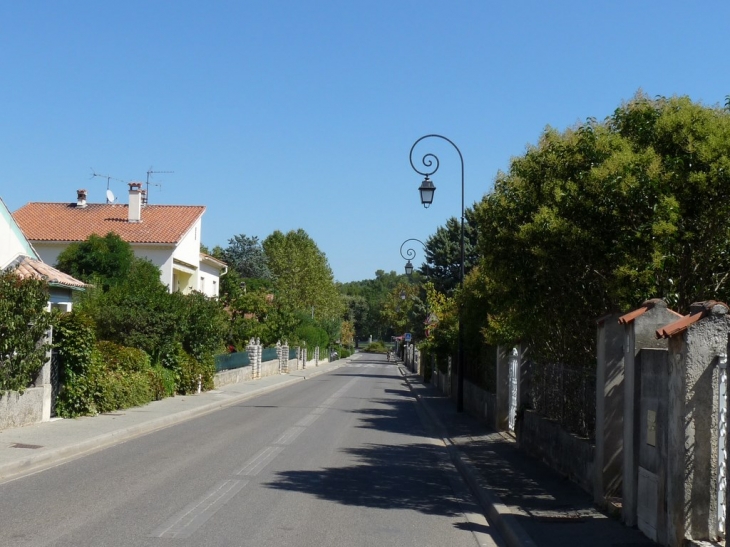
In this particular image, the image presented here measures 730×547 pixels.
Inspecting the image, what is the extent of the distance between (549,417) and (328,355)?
8564 cm

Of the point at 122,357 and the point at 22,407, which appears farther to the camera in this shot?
the point at 122,357

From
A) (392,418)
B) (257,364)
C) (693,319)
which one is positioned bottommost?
(392,418)

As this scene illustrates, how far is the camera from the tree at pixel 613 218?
1051cm

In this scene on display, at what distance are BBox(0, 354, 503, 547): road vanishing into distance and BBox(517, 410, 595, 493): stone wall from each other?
147 cm

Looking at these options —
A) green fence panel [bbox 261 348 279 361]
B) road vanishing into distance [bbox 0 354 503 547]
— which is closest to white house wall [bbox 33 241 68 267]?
green fence panel [bbox 261 348 279 361]

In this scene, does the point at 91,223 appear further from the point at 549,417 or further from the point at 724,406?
the point at 724,406

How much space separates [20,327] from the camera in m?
16.3

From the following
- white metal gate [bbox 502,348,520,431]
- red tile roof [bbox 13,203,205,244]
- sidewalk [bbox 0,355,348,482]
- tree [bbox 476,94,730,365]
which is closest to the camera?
tree [bbox 476,94,730,365]

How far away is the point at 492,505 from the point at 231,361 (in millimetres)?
30751

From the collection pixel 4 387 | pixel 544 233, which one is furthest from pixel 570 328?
pixel 4 387

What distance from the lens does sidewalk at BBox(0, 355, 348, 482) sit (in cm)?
1272

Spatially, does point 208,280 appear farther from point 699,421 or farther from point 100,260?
point 699,421

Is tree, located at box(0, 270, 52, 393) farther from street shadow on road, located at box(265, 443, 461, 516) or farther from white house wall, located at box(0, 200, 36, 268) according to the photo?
white house wall, located at box(0, 200, 36, 268)

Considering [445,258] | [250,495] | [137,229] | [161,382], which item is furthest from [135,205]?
[250,495]
